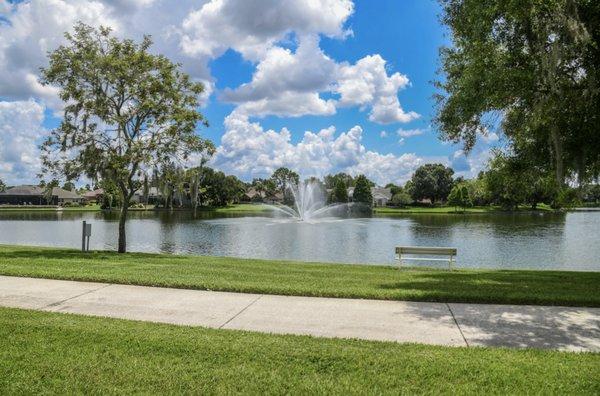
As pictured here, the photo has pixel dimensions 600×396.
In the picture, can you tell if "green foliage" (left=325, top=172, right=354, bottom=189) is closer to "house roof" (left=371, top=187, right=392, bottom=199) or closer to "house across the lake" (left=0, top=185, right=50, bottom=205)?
"house roof" (left=371, top=187, right=392, bottom=199)

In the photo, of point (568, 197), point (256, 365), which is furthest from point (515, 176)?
point (256, 365)

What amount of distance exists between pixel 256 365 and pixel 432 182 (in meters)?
119

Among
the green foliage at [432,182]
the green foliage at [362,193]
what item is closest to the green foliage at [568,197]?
the green foliage at [362,193]

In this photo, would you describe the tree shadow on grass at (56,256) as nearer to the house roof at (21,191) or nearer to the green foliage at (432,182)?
the green foliage at (432,182)

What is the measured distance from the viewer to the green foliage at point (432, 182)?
121 metres

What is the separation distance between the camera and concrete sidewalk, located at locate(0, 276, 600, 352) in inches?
284

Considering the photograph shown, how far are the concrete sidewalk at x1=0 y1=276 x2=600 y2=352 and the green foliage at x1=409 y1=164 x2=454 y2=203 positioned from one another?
4528 inches

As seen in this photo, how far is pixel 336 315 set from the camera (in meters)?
8.33

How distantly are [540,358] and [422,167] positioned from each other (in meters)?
121

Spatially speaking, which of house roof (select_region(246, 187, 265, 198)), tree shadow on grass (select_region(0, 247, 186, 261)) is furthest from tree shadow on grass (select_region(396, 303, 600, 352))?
house roof (select_region(246, 187, 265, 198))

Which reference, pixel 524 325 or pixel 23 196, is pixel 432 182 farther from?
pixel 524 325

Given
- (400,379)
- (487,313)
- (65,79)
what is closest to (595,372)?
(400,379)

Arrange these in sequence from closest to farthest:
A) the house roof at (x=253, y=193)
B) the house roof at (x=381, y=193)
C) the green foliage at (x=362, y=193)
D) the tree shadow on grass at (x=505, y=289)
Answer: the tree shadow on grass at (x=505, y=289) → the green foliage at (x=362, y=193) → the house roof at (x=381, y=193) → the house roof at (x=253, y=193)

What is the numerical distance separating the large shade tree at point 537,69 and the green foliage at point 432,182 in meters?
111
